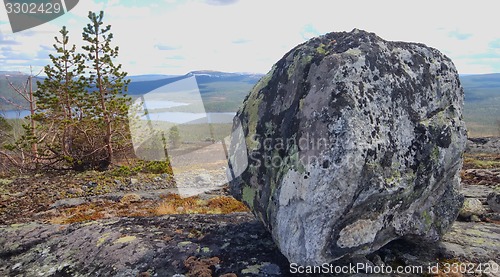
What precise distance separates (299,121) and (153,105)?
2255 centimetres

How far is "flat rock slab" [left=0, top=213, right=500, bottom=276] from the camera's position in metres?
6.20

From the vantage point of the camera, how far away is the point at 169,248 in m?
6.69

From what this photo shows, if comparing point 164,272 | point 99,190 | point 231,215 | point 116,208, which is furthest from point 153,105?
point 164,272

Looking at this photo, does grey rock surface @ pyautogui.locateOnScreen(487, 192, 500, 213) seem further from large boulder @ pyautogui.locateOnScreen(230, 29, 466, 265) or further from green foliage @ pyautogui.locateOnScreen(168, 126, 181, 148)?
green foliage @ pyautogui.locateOnScreen(168, 126, 181, 148)

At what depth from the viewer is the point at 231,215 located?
28.7ft

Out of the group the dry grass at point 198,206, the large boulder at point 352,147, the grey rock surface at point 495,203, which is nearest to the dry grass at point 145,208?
the dry grass at point 198,206

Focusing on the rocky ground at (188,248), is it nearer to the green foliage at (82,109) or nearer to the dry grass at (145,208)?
the dry grass at (145,208)

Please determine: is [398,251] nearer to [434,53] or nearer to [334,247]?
[334,247]

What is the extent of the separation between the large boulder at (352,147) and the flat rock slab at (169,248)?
538 mm

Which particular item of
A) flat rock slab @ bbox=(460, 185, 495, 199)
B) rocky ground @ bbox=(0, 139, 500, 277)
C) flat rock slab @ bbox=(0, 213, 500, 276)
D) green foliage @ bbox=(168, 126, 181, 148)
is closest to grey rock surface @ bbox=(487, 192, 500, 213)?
rocky ground @ bbox=(0, 139, 500, 277)

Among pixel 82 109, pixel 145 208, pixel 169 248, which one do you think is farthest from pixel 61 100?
pixel 169 248

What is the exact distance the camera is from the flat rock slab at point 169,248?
20.3ft

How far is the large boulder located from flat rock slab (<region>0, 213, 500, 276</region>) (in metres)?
0.54

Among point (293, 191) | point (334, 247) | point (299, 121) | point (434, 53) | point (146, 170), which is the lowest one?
point (146, 170)
